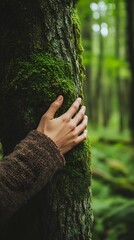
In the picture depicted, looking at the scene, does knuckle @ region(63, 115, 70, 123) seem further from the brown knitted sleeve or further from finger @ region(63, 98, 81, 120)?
the brown knitted sleeve

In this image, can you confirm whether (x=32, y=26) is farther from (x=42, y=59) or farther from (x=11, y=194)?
(x=11, y=194)

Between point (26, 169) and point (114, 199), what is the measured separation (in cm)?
447

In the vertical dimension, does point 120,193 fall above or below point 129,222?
below

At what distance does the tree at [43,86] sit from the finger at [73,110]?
4cm

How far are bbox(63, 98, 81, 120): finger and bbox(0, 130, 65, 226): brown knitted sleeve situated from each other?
0.72 feet

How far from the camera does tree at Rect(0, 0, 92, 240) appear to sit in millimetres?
2182

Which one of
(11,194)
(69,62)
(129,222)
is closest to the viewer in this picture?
(11,194)

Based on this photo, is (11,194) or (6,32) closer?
(11,194)

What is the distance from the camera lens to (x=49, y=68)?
2.22 metres

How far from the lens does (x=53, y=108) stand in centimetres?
215

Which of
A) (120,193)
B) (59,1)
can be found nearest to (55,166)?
(59,1)

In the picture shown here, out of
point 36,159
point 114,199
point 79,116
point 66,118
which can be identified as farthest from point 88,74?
point 36,159

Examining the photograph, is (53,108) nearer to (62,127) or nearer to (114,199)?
(62,127)

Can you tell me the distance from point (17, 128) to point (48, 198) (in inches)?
20.6
